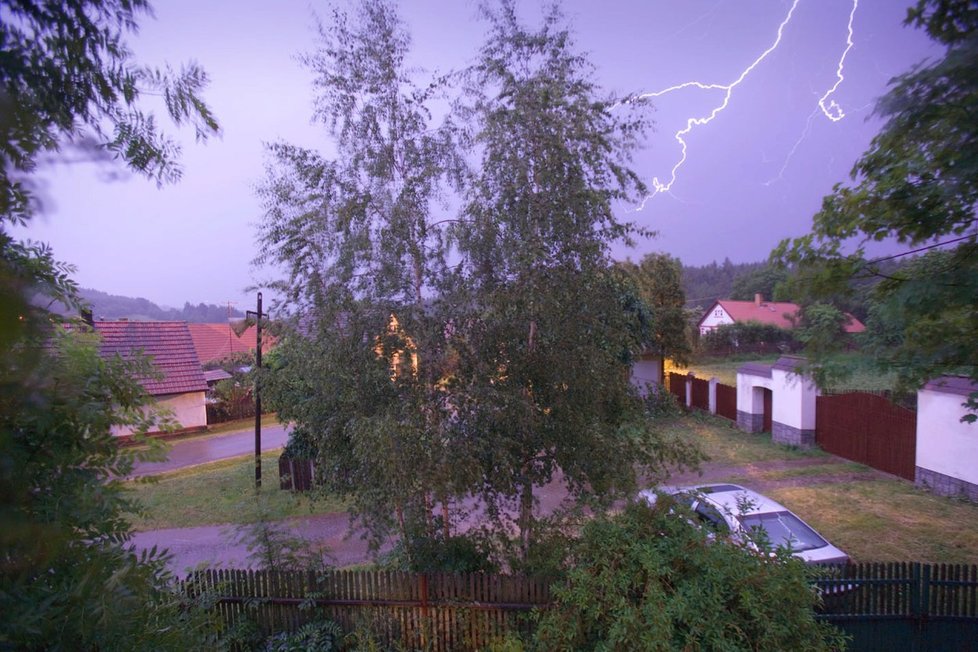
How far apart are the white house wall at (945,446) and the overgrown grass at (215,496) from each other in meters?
12.0

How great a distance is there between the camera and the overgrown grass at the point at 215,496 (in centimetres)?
1059

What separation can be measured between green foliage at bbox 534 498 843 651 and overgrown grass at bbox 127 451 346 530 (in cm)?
597

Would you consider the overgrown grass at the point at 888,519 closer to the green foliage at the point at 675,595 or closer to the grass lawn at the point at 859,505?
the grass lawn at the point at 859,505

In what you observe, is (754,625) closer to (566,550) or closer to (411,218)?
(566,550)

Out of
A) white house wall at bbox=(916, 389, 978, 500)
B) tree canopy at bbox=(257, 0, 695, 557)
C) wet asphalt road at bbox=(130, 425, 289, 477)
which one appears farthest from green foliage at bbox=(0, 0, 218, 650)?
wet asphalt road at bbox=(130, 425, 289, 477)

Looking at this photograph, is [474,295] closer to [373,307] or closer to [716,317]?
[373,307]

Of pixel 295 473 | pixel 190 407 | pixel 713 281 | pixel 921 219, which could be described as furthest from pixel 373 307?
pixel 713 281

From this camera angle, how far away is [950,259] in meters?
3.85

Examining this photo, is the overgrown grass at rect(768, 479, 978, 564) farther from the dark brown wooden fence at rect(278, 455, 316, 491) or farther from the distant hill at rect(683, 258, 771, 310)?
the distant hill at rect(683, 258, 771, 310)

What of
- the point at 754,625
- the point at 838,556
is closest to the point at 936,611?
the point at 838,556

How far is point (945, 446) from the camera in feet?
33.8

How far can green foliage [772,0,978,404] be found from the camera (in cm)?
349

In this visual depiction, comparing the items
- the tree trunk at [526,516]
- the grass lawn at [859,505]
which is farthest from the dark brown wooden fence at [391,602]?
the grass lawn at [859,505]

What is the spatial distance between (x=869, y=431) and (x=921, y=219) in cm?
1089
